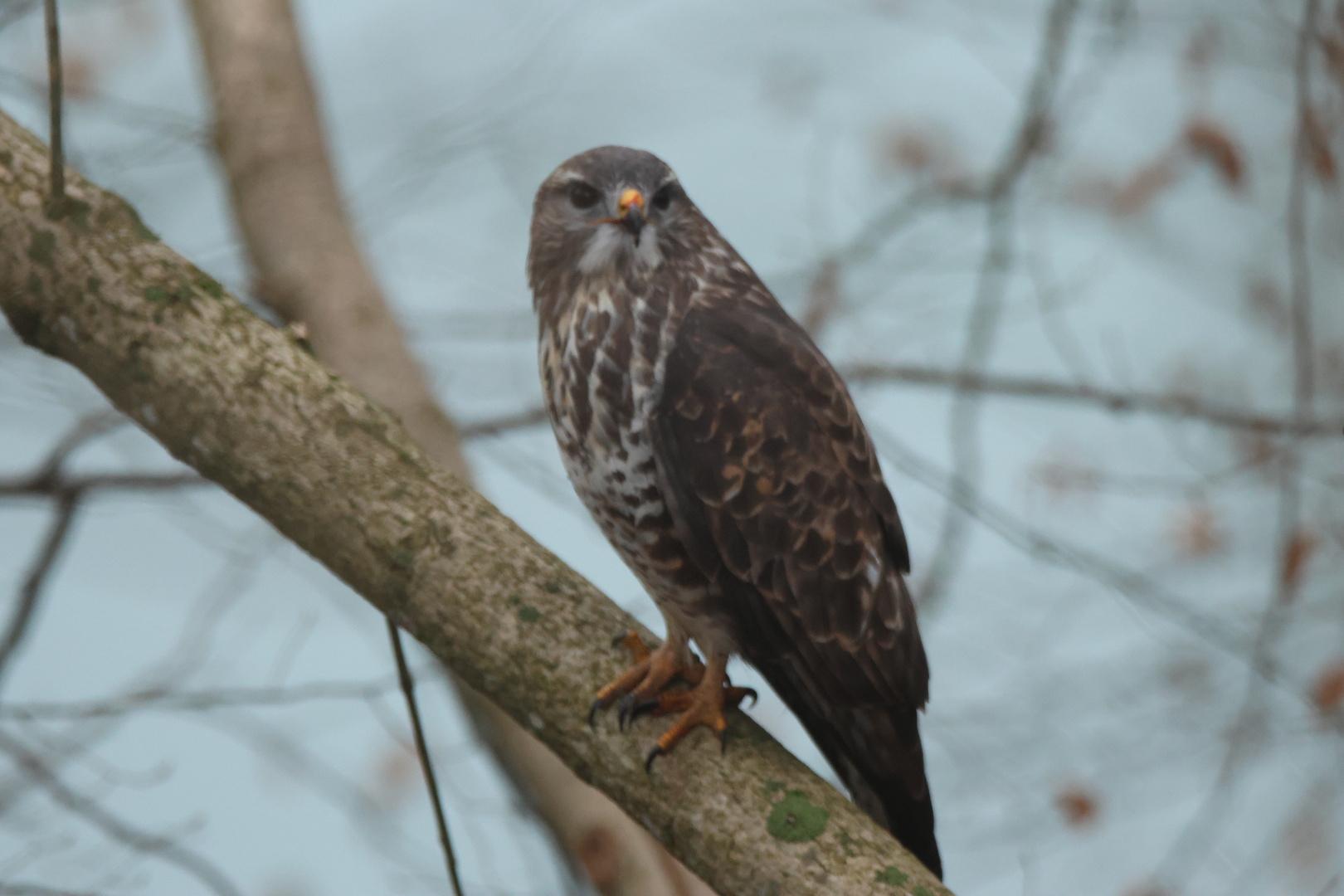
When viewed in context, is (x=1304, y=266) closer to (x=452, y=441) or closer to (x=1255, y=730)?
(x=1255, y=730)

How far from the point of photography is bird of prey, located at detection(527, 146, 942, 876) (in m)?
2.34

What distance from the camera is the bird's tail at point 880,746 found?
2.49 meters

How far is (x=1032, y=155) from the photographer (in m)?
4.79

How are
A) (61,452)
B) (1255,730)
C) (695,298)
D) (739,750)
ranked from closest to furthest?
(739,750) → (695,298) → (61,452) → (1255,730)

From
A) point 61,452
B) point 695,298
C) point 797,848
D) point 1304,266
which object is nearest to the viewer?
point 797,848

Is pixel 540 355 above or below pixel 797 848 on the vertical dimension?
above

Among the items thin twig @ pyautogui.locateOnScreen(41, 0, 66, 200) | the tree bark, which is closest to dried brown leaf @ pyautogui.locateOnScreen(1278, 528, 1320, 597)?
the tree bark

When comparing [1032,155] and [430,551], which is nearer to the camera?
[430,551]

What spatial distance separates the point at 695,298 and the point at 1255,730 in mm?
3018

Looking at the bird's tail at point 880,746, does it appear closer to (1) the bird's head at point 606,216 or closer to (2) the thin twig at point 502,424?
(1) the bird's head at point 606,216

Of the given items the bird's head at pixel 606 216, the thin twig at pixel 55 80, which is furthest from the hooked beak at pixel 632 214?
the thin twig at pixel 55 80

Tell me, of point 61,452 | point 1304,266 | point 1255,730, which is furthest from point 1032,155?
point 61,452

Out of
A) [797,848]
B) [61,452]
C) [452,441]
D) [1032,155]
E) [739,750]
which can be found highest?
[1032,155]

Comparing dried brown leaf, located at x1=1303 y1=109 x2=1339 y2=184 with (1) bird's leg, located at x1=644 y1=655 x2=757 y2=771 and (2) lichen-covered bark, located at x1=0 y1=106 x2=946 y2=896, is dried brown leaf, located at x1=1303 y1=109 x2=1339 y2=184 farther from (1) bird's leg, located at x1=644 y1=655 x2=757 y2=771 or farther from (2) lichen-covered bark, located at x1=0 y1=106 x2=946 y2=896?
(2) lichen-covered bark, located at x1=0 y1=106 x2=946 y2=896
